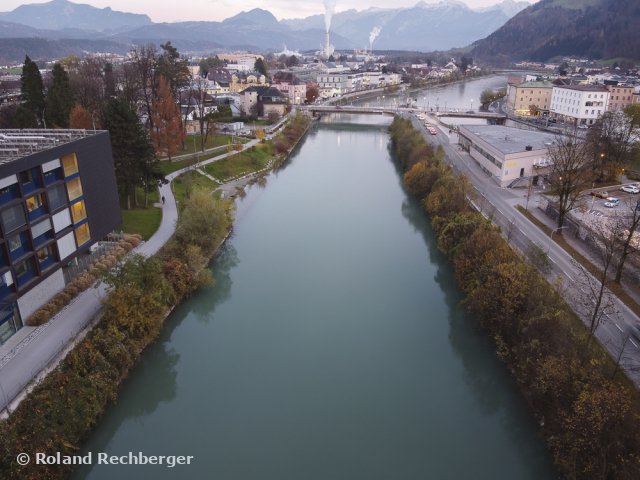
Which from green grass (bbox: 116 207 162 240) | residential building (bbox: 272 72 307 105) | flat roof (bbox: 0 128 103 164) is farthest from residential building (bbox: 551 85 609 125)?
flat roof (bbox: 0 128 103 164)

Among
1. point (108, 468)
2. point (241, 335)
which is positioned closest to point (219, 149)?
point (241, 335)

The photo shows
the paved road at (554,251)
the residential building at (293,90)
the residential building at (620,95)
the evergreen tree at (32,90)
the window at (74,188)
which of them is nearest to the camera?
the paved road at (554,251)

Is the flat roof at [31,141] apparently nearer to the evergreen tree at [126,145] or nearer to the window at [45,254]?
the window at [45,254]

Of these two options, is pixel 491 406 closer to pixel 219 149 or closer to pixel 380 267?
pixel 380 267

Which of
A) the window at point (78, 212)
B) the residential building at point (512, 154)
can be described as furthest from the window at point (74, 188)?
the residential building at point (512, 154)

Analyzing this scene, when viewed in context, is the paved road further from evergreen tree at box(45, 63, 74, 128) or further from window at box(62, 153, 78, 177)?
evergreen tree at box(45, 63, 74, 128)

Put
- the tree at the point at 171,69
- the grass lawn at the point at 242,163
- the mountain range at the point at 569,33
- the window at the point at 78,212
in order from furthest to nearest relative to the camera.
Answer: the mountain range at the point at 569,33, the tree at the point at 171,69, the grass lawn at the point at 242,163, the window at the point at 78,212
